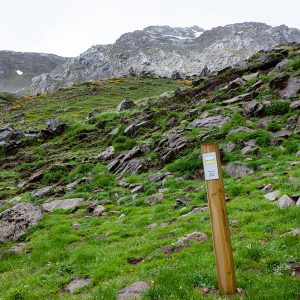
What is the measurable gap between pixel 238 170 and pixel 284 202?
604 cm

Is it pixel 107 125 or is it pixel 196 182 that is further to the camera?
pixel 107 125

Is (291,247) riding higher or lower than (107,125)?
lower

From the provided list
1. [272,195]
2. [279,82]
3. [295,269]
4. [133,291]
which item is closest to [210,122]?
[279,82]

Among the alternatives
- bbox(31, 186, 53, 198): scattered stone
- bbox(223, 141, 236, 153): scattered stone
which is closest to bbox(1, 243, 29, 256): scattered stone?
bbox(31, 186, 53, 198): scattered stone

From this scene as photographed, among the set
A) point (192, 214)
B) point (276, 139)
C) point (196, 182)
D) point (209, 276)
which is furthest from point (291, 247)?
point (276, 139)

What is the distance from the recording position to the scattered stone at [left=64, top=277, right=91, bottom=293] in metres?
10.4

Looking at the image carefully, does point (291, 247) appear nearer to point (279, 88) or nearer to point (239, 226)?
point (239, 226)

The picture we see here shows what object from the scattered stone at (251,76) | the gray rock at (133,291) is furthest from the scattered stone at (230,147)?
the scattered stone at (251,76)

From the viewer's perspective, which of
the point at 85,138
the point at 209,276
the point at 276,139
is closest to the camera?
the point at 209,276

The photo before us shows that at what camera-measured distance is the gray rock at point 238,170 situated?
19.0 m

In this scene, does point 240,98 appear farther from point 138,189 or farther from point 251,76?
point 138,189

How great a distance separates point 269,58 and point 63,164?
24432mm

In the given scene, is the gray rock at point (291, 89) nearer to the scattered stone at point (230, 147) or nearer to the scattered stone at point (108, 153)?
the scattered stone at point (230, 147)

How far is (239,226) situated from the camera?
12602 mm
